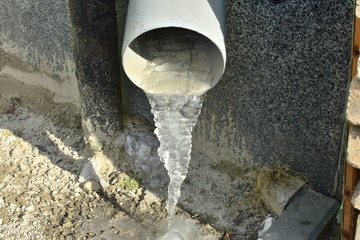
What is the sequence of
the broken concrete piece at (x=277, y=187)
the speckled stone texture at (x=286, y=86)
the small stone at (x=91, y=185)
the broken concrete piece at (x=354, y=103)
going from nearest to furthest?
the broken concrete piece at (x=354, y=103) → the speckled stone texture at (x=286, y=86) → the broken concrete piece at (x=277, y=187) → the small stone at (x=91, y=185)

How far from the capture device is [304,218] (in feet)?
10.1

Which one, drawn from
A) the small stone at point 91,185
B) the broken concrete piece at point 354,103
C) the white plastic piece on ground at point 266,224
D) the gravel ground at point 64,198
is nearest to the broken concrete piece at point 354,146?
the broken concrete piece at point 354,103

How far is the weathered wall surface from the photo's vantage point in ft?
14.4

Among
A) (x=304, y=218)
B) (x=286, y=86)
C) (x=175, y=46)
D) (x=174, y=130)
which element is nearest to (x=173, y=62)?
(x=175, y=46)

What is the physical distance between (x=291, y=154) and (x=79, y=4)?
169 centimetres

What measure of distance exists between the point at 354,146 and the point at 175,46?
5.18ft

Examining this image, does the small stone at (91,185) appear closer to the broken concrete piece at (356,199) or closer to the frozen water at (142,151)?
the frozen water at (142,151)

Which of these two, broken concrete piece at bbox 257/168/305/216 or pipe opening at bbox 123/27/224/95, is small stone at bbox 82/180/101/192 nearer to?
pipe opening at bbox 123/27/224/95

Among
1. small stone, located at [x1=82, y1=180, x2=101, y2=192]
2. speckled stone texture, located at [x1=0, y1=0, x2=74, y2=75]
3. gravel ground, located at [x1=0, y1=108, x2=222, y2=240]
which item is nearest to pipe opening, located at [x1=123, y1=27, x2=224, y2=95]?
gravel ground, located at [x1=0, y1=108, x2=222, y2=240]

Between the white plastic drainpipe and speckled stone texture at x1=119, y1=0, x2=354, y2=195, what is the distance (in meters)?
0.25

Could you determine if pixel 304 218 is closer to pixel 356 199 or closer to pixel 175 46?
pixel 356 199

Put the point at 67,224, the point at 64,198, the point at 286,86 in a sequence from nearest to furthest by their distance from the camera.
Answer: the point at 286,86 → the point at 67,224 → the point at 64,198

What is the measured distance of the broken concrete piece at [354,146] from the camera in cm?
211

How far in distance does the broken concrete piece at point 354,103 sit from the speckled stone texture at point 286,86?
865 mm
